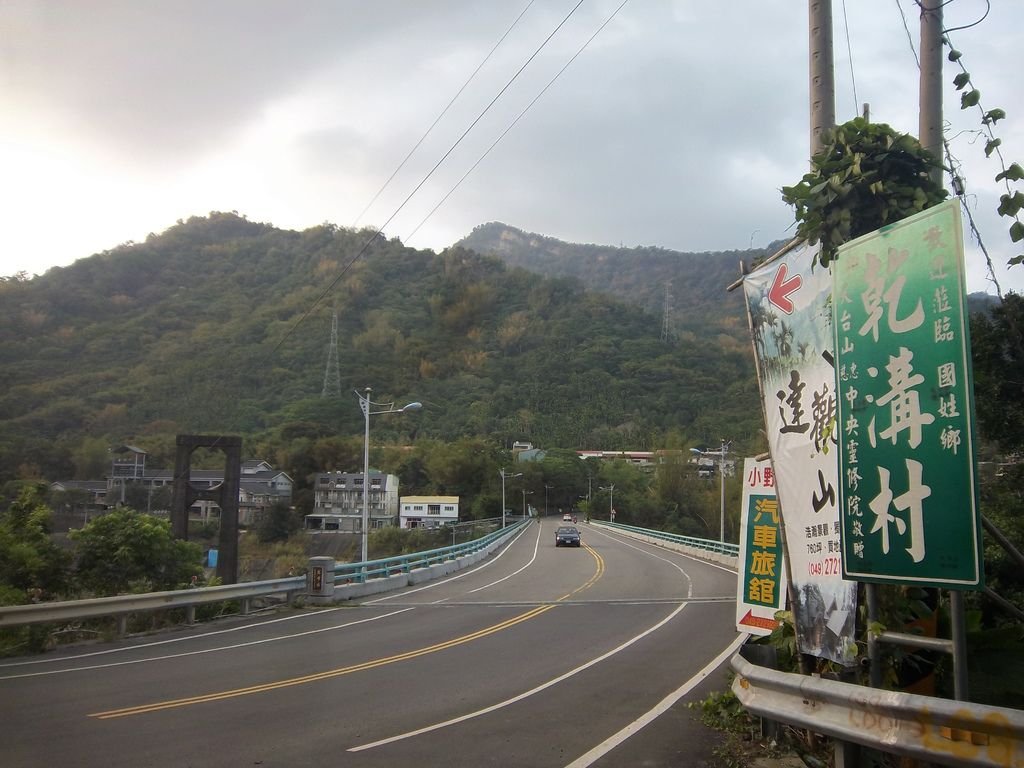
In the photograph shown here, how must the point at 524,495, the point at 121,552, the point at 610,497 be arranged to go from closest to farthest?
the point at 121,552 < the point at 610,497 < the point at 524,495

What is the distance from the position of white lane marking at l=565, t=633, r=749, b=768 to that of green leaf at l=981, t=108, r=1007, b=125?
5307mm

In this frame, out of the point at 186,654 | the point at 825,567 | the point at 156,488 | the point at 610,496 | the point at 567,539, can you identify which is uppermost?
the point at 825,567

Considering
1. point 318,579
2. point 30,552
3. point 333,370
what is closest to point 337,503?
point 333,370

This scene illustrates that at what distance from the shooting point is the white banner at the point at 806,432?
15.9ft

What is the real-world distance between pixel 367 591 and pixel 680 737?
14914 millimetres

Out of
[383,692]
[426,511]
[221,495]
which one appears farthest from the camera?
[426,511]

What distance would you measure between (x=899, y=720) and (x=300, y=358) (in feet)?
122

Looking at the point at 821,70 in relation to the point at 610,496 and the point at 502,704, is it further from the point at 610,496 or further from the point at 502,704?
the point at 610,496

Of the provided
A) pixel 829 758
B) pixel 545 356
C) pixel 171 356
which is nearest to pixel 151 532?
pixel 171 356

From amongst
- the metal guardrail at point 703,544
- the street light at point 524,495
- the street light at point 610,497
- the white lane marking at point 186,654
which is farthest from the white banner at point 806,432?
the street light at point 524,495

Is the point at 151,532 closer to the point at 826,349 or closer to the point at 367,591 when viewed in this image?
the point at 367,591

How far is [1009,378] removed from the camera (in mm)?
13727

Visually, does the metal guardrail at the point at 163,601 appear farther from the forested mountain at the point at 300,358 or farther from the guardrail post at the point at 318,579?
the forested mountain at the point at 300,358

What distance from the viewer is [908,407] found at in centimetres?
358
